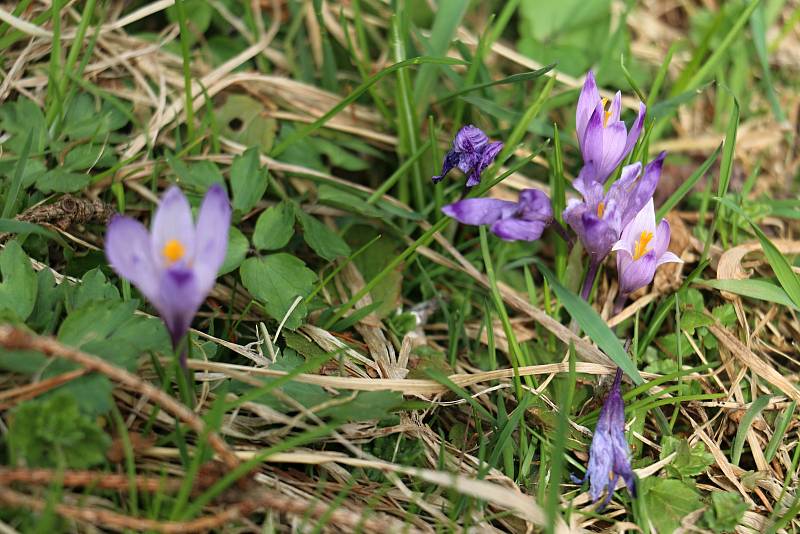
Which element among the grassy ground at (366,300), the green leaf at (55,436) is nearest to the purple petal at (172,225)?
the grassy ground at (366,300)

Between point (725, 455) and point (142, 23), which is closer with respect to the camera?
point (725, 455)

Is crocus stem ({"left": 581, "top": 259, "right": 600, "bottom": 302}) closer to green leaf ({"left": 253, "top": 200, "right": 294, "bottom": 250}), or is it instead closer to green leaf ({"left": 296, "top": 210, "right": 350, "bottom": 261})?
green leaf ({"left": 296, "top": 210, "right": 350, "bottom": 261})

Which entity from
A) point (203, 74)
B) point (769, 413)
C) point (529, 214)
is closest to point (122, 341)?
point (529, 214)

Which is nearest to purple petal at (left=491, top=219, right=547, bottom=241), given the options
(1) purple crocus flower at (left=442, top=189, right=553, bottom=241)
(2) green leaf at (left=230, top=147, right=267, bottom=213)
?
(1) purple crocus flower at (left=442, top=189, right=553, bottom=241)

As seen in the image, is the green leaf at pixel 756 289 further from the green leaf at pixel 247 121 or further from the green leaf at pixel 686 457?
the green leaf at pixel 247 121

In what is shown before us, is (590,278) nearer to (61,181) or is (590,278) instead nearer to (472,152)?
(472,152)

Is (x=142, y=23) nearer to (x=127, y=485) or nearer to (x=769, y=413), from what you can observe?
(x=127, y=485)

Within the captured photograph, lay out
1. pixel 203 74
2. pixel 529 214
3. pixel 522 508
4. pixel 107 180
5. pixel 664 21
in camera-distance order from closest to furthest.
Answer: pixel 522 508 → pixel 529 214 → pixel 107 180 → pixel 203 74 → pixel 664 21
